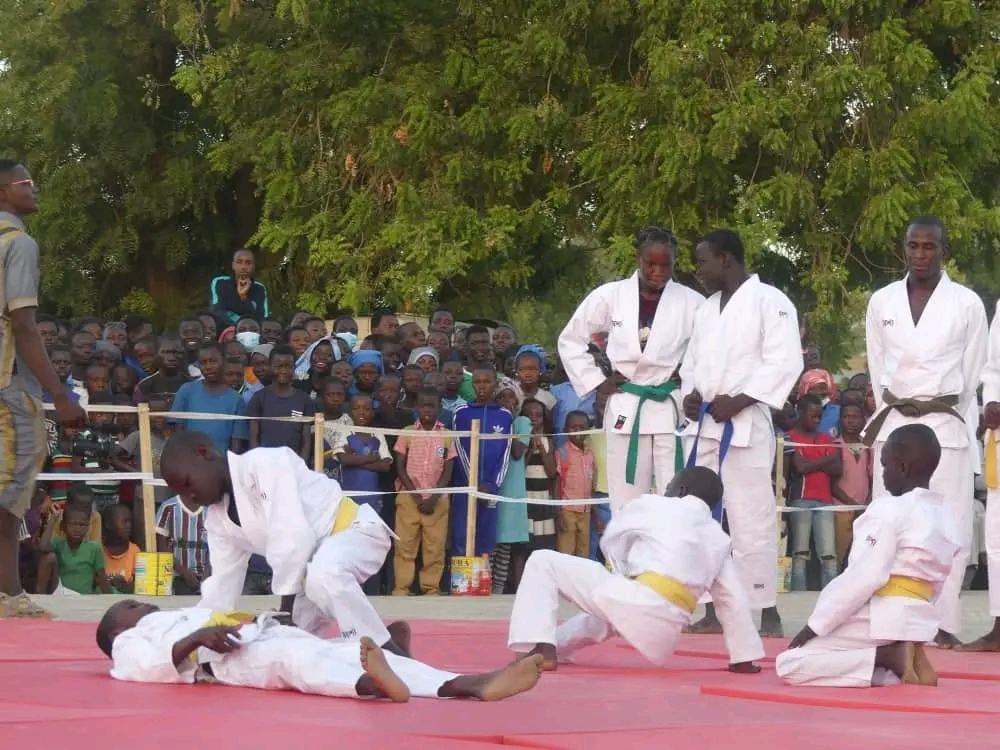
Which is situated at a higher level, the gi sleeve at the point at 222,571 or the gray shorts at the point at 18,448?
the gray shorts at the point at 18,448

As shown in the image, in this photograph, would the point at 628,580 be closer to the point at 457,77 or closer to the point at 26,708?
the point at 26,708

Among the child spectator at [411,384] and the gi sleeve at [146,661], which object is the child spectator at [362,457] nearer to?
the child spectator at [411,384]

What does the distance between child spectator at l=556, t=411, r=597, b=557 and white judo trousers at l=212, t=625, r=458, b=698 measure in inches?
256

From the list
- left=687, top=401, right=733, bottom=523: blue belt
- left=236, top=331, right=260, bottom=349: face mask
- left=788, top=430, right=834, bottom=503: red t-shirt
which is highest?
left=236, top=331, right=260, bottom=349: face mask

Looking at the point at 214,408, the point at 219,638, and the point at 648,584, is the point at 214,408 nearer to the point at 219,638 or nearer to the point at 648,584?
the point at 648,584

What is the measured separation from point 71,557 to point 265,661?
5.13 m

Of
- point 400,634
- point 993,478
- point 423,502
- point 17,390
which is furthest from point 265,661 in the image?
point 423,502

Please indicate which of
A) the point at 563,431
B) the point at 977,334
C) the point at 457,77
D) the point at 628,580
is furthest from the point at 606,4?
the point at 628,580

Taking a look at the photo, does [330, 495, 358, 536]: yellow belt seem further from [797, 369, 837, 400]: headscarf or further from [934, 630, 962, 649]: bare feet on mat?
[797, 369, 837, 400]: headscarf

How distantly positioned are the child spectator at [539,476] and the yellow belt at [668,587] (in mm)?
5641

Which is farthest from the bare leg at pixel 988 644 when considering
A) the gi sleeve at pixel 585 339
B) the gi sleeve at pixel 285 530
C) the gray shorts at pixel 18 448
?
the gray shorts at pixel 18 448

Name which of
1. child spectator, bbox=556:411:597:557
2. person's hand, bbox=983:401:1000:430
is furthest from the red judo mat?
child spectator, bbox=556:411:597:557

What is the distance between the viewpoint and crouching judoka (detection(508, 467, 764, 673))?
6566mm

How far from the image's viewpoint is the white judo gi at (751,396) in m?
8.17
